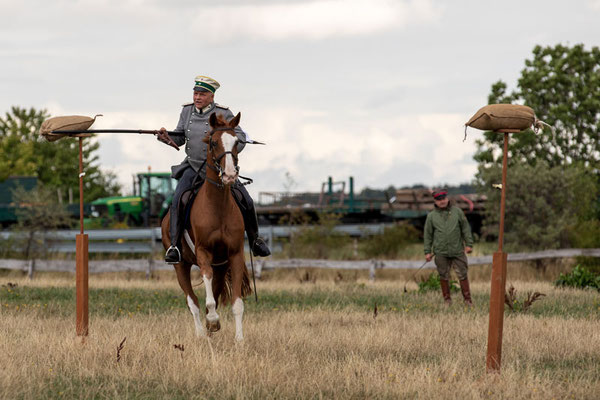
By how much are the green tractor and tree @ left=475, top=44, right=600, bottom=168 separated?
743 inches

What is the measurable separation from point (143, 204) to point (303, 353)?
26096 millimetres

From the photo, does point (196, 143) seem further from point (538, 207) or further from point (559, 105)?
point (559, 105)

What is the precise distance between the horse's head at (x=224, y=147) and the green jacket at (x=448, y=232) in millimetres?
6227

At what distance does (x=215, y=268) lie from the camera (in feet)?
33.1

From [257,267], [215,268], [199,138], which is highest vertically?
[199,138]

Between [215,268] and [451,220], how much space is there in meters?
5.39

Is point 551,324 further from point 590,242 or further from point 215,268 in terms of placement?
point 590,242

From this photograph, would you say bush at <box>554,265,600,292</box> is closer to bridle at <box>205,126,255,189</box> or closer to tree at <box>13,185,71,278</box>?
bridle at <box>205,126,255,189</box>

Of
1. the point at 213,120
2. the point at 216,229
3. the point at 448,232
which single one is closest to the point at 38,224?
the point at 448,232

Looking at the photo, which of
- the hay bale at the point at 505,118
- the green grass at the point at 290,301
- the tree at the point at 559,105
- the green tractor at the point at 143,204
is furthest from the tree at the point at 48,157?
the hay bale at the point at 505,118

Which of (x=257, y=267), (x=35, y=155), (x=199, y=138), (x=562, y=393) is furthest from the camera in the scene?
(x=35, y=155)

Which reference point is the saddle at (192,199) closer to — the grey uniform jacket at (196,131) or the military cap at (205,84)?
the grey uniform jacket at (196,131)

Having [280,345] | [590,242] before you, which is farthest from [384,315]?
[590,242]

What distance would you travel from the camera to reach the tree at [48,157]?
53.5m
